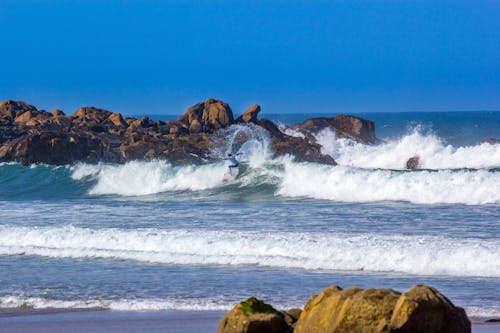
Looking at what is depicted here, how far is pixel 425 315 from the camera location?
8.01 meters

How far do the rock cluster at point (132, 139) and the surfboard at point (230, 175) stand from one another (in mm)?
6683

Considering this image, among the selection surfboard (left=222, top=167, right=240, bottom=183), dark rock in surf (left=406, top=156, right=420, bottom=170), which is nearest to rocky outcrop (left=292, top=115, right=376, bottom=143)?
dark rock in surf (left=406, top=156, right=420, bottom=170)

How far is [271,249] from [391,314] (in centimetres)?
876

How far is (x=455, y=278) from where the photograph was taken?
14070mm

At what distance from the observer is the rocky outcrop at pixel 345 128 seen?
54.9 metres

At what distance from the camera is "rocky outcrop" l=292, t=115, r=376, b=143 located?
2162 inches

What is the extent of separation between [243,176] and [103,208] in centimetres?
837

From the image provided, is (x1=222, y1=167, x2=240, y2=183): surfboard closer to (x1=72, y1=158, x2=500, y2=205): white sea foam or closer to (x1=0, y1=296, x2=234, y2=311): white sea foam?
(x1=72, y1=158, x2=500, y2=205): white sea foam

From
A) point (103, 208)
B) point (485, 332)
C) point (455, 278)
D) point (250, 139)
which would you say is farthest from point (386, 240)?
point (250, 139)

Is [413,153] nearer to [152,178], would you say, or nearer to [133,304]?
[152,178]

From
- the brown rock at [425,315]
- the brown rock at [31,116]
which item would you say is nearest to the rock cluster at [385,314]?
the brown rock at [425,315]

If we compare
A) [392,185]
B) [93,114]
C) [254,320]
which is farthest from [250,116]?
[254,320]

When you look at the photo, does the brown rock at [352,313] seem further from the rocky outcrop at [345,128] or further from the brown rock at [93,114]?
the brown rock at [93,114]

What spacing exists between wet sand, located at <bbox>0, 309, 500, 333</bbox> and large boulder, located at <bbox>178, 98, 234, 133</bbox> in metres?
33.0
